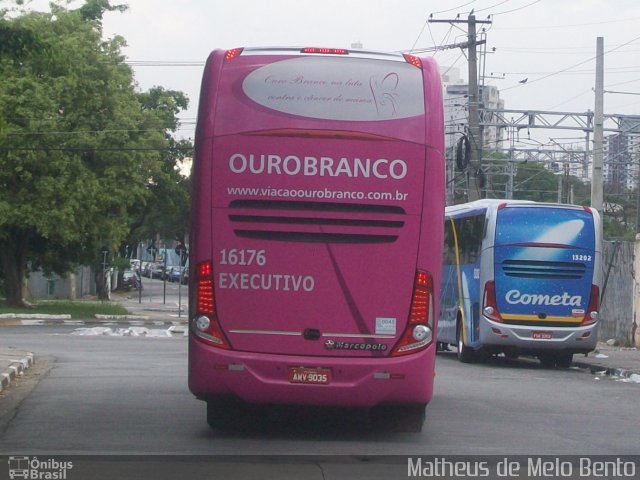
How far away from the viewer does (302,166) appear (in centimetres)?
1095

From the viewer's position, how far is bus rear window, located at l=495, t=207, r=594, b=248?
2239cm

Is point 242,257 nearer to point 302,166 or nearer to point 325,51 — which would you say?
point 302,166

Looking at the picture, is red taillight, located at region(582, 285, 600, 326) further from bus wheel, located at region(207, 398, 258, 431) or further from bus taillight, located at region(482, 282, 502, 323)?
bus wheel, located at region(207, 398, 258, 431)

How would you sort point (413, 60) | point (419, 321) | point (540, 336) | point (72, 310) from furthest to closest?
1. point (72, 310)
2. point (540, 336)
3. point (413, 60)
4. point (419, 321)

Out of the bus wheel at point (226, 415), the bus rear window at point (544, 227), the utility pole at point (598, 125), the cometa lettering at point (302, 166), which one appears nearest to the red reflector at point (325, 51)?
the cometa lettering at point (302, 166)

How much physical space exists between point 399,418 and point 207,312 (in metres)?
2.71

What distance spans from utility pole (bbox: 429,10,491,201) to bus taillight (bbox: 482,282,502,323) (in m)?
10.7

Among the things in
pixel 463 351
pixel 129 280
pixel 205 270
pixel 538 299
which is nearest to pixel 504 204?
pixel 538 299

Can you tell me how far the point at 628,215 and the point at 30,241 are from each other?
3891 cm

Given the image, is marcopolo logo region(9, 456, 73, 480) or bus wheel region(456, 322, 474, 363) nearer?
marcopolo logo region(9, 456, 73, 480)

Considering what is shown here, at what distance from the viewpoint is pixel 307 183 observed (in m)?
11.0

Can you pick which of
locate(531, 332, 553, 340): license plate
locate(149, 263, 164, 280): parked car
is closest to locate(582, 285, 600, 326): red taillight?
locate(531, 332, 553, 340): license plate

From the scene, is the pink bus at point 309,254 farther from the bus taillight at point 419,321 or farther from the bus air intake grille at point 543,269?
the bus air intake grille at point 543,269

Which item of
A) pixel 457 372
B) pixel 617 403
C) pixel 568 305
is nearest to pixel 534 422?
pixel 617 403
